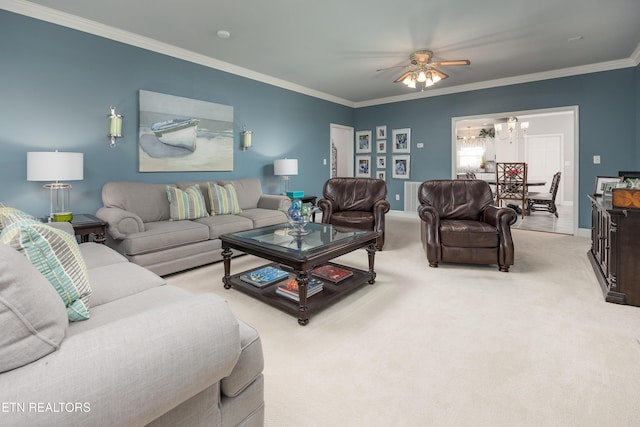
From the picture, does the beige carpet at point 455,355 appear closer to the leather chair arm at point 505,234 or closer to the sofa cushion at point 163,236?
the leather chair arm at point 505,234

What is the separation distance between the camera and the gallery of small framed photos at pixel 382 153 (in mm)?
6914

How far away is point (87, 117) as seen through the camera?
3.48 metres

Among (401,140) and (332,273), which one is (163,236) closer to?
(332,273)

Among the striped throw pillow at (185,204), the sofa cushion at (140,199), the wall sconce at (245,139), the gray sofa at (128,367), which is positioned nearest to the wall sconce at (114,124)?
the sofa cushion at (140,199)

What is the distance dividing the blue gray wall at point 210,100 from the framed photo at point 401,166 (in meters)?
0.13

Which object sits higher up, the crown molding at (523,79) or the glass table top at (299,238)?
the crown molding at (523,79)

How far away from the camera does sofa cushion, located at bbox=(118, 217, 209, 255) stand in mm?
3004

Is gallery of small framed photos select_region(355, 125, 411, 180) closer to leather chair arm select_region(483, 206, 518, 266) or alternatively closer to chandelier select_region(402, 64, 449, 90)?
chandelier select_region(402, 64, 449, 90)

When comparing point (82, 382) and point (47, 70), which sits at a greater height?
point (47, 70)

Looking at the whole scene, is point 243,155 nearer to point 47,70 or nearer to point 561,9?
point 47,70

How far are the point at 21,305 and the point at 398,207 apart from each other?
6816 mm

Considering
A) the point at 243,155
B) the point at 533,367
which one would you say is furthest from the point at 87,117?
the point at 533,367

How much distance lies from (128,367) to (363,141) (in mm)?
7164

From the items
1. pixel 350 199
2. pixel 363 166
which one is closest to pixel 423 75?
pixel 350 199
